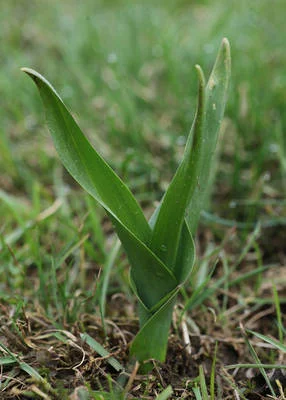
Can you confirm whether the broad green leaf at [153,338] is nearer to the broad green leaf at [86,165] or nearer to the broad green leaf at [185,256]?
the broad green leaf at [185,256]

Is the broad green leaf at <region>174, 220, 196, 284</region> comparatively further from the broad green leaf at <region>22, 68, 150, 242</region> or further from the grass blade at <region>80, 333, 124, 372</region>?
the grass blade at <region>80, 333, 124, 372</region>

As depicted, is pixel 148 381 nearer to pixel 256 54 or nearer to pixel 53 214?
pixel 53 214

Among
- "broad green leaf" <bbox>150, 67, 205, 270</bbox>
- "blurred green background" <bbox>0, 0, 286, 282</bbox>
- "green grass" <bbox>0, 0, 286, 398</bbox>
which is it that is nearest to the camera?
"broad green leaf" <bbox>150, 67, 205, 270</bbox>

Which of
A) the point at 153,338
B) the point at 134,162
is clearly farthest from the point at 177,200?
the point at 134,162

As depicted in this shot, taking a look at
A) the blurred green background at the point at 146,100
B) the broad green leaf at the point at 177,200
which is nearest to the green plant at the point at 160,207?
the broad green leaf at the point at 177,200

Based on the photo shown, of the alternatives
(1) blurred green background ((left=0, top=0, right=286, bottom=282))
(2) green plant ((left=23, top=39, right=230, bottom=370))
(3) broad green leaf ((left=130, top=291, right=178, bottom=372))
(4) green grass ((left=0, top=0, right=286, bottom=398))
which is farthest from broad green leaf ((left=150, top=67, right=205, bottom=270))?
(1) blurred green background ((left=0, top=0, right=286, bottom=282))

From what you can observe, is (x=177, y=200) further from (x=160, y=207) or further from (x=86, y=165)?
(x=86, y=165)

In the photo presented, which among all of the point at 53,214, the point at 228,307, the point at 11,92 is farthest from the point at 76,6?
the point at 228,307

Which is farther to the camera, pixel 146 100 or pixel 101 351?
pixel 146 100
